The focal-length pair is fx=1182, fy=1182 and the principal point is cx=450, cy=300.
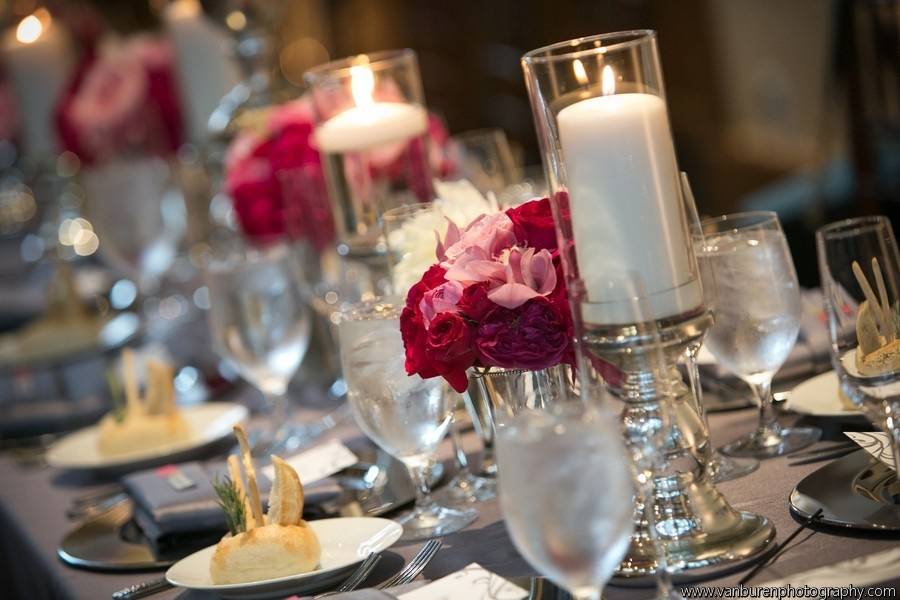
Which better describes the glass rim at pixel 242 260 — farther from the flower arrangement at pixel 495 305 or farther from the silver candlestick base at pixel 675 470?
the silver candlestick base at pixel 675 470

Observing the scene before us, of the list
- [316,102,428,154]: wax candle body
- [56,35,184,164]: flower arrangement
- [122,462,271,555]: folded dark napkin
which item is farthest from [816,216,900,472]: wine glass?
[56,35,184,164]: flower arrangement

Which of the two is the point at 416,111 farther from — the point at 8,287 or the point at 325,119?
the point at 8,287

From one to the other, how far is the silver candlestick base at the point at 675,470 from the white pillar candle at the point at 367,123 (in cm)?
78

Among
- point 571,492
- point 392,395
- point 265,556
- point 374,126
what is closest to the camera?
point 571,492

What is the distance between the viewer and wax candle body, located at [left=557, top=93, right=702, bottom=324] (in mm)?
936

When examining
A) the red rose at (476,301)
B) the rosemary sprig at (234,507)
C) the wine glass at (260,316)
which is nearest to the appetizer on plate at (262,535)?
the rosemary sprig at (234,507)

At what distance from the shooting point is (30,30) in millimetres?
3059

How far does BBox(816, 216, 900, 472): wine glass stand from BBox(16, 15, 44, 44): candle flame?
8.35 ft

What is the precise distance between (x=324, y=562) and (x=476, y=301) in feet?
0.96

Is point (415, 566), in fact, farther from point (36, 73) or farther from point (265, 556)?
point (36, 73)

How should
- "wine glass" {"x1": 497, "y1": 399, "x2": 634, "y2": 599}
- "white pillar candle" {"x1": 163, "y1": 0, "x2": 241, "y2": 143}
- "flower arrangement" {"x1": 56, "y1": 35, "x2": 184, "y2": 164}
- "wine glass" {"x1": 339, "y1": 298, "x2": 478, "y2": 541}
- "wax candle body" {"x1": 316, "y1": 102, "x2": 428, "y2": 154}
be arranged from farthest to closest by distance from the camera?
"white pillar candle" {"x1": 163, "y1": 0, "x2": 241, "y2": 143}
"flower arrangement" {"x1": 56, "y1": 35, "x2": 184, "y2": 164}
"wax candle body" {"x1": 316, "y1": 102, "x2": 428, "y2": 154}
"wine glass" {"x1": 339, "y1": 298, "x2": 478, "y2": 541}
"wine glass" {"x1": 497, "y1": 399, "x2": 634, "y2": 599}

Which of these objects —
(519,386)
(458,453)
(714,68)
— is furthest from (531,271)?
(714,68)

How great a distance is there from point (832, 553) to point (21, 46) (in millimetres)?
2669

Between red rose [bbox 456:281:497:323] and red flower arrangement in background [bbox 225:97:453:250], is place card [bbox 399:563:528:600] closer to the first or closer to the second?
red rose [bbox 456:281:497:323]
